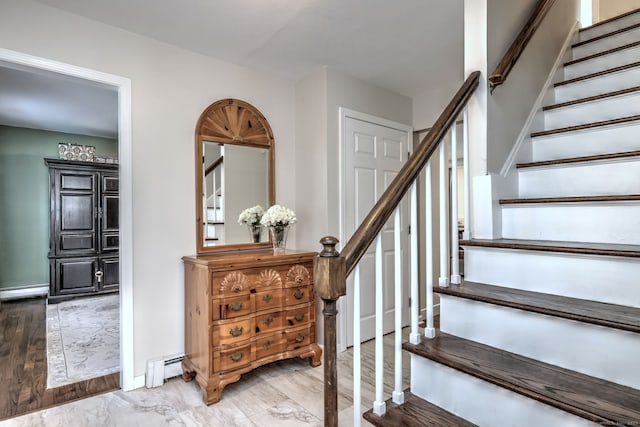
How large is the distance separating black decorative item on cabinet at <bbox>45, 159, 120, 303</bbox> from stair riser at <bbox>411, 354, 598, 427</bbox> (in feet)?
15.8

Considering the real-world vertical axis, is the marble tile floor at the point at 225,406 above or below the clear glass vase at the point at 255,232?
below

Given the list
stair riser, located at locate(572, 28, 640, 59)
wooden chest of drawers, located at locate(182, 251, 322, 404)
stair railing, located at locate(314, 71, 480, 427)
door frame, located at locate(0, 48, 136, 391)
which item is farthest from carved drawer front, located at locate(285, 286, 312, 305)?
stair riser, located at locate(572, 28, 640, 59)

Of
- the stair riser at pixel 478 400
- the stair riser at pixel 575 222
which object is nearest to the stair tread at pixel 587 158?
the stair riser at pixel 575 222

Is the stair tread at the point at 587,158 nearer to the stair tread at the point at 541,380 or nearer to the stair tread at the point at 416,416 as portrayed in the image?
the stair tread at the point at 541,380

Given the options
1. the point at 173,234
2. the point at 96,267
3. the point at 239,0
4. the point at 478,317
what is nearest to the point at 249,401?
the point at 173,234

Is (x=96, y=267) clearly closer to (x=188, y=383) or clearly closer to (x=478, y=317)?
(x=188, y=383)

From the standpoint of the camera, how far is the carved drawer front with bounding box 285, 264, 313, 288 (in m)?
2.57

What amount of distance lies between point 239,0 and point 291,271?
72.2 inches

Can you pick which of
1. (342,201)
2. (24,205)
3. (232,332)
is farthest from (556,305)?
(24,205)

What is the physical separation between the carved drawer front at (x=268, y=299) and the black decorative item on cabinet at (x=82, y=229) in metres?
3.44

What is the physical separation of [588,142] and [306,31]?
6.22 ft

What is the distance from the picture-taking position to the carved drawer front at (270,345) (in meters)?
2.41

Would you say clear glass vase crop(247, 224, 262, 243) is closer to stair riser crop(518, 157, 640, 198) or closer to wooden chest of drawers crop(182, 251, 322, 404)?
wooden chest of drawers crop(182, 251, 322, 404)

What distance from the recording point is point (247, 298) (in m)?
2.34
